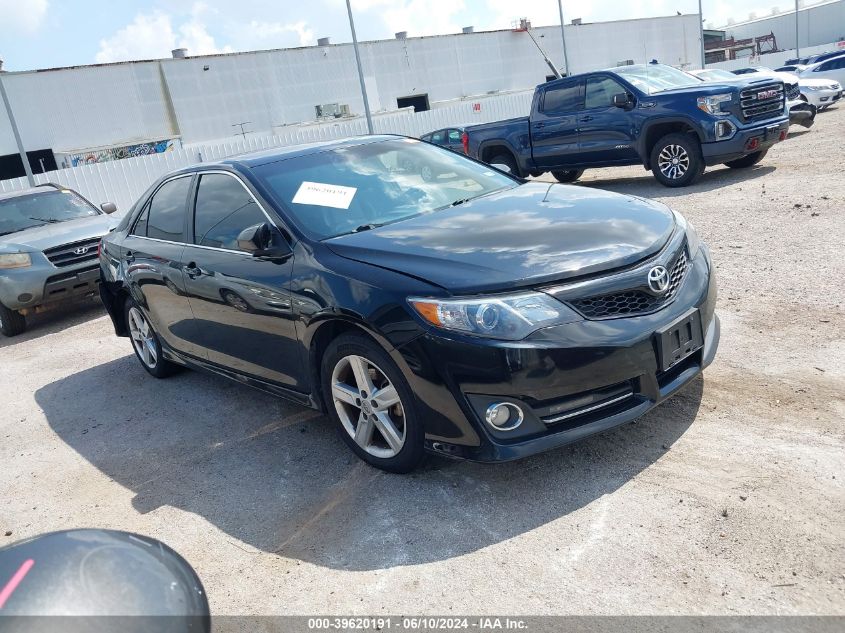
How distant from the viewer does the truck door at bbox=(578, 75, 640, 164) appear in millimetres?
11844

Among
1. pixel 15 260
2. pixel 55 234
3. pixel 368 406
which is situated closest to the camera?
pixel 368 406

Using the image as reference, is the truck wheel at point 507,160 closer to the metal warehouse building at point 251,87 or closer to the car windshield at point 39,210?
the car windshield at point 39,210

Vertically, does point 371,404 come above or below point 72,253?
below

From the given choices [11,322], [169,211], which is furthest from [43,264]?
[169,211]

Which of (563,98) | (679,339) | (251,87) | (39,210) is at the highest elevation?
(251,87)

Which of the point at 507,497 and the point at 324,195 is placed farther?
the point at 324,195

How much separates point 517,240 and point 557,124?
32.4 feet

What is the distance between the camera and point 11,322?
9.04 metres

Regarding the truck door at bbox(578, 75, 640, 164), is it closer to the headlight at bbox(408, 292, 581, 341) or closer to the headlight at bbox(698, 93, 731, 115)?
the headlight at bbox(698, 93, 731, 115)

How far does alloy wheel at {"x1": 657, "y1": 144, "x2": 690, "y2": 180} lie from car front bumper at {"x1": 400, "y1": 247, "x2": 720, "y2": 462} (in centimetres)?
846

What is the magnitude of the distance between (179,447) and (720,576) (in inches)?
131

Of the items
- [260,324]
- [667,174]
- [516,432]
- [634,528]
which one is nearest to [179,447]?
[260,324]

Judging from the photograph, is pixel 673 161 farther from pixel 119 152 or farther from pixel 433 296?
pixel 119 152

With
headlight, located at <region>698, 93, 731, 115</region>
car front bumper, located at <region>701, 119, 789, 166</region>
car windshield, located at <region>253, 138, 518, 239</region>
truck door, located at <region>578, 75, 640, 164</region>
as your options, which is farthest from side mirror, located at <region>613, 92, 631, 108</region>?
car windshield, located at <region>253, 138, 518, 239</region>
